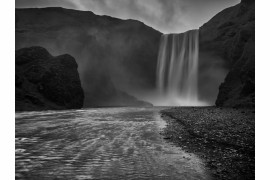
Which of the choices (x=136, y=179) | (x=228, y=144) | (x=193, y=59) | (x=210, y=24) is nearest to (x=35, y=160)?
(x=136, y=179)

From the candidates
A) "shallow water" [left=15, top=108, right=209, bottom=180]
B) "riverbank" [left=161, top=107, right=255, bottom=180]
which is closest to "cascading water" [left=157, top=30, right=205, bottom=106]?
"riverbank" [left=161, top=107, right=255, bottom=180]

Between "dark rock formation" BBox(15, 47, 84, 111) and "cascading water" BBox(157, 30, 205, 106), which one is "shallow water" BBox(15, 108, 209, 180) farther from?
"cascading water" BBox(157, 30, 205, 106)

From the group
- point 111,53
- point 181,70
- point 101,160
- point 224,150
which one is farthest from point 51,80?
point 111,53

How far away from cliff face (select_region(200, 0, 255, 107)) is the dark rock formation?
77.0ft

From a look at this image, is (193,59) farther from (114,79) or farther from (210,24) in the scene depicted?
(114,79)

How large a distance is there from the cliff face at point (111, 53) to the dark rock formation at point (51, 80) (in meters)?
25.5

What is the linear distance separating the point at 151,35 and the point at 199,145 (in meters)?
74.3

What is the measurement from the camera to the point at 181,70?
6444 centimetres

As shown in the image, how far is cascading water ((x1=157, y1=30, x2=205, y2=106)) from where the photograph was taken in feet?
210

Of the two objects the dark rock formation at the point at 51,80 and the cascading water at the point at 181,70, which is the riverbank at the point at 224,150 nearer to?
the dark rock formation at the point at 51,80

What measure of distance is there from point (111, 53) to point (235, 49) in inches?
2263

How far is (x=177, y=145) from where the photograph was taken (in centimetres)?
923

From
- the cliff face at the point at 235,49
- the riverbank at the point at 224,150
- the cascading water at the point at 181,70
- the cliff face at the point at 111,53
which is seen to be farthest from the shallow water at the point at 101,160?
the cliff face at the point at 111,53

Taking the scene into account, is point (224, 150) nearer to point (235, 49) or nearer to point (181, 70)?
point (235, 49)
